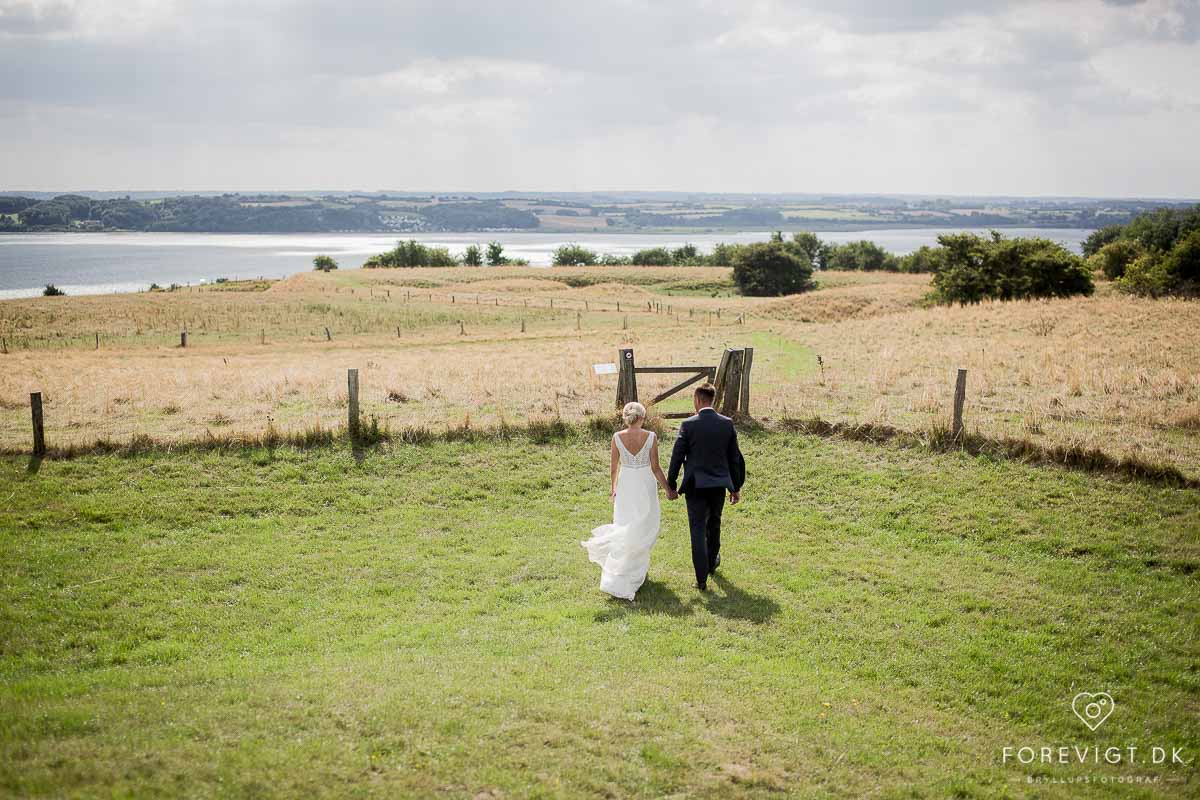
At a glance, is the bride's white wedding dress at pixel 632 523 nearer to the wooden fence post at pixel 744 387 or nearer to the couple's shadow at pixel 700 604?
the couple's shadow at pixel 700 604

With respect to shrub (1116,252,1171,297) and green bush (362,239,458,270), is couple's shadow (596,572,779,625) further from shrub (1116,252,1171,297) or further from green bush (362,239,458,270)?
green bush (362,239,458,270)

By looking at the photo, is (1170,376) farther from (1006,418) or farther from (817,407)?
(817,407)

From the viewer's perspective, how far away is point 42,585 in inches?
409

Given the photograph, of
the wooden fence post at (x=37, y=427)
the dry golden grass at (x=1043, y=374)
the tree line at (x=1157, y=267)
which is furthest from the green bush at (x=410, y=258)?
the wooden fence post at (x=37, y=427)

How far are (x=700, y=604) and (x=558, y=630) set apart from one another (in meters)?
2.01

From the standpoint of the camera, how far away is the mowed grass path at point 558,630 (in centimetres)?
618

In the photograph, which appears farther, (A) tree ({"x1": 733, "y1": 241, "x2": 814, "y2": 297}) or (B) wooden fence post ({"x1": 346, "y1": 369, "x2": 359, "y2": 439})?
(A) tree ({"x1": 733, "y1": 241, "x2": 814, "y2": 297})

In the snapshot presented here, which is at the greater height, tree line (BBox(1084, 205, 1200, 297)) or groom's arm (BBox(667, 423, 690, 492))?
tree line (BBox(1084, 205, 1200, 297))

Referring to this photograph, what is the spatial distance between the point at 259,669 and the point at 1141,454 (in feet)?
48.9

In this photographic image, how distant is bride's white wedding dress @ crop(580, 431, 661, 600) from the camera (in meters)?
10.1

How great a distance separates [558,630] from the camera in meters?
9.10

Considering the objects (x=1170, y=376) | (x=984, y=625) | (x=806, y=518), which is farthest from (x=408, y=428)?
(x=1170, y=376)

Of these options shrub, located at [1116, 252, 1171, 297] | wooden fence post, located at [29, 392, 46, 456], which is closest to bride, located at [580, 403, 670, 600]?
wooden fence post, located at [29, 392, 46, 456]

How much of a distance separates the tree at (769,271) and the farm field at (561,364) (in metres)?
31.3
